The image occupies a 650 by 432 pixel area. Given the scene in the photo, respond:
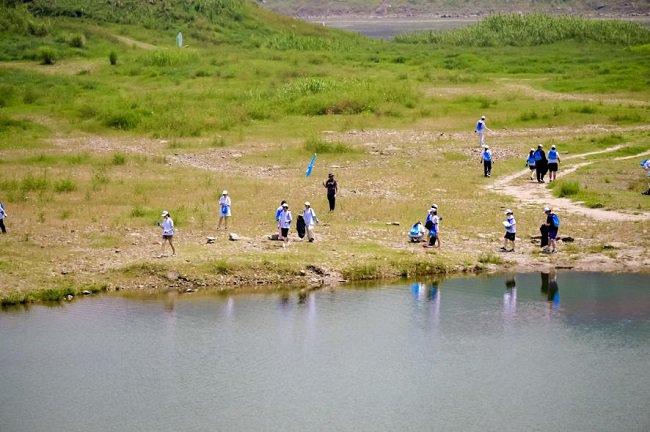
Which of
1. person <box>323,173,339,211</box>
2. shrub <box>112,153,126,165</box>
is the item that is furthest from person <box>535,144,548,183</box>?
shrub <box>112,153,126,165</box>

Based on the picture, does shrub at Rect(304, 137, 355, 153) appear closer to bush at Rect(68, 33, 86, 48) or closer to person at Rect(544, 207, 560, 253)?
person at Rect(544, 207, 560, 253)

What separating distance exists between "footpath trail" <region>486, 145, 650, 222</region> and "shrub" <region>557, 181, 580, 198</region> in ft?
1.27

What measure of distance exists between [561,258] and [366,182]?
43.7 feet

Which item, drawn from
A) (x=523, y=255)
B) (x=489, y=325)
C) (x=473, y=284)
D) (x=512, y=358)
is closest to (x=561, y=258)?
(x=523, y=255)

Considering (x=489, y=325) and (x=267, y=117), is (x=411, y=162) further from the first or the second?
(x=489, y=325)

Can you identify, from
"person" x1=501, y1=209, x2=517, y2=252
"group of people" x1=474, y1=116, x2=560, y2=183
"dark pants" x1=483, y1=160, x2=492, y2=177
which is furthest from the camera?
"dark pants" x1=483, y1=160, x2=492, y2=177

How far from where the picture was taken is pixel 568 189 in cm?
4534

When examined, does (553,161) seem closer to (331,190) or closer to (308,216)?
(331,190)

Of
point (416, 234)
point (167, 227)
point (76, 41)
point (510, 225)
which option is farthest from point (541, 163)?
point (76, 41)

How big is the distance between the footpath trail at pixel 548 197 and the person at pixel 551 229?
14.7 feet

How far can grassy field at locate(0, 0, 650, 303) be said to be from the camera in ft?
122

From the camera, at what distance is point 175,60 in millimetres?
82062

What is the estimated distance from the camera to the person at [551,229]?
122 ft

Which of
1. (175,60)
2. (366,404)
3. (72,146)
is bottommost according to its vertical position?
(366,404)
